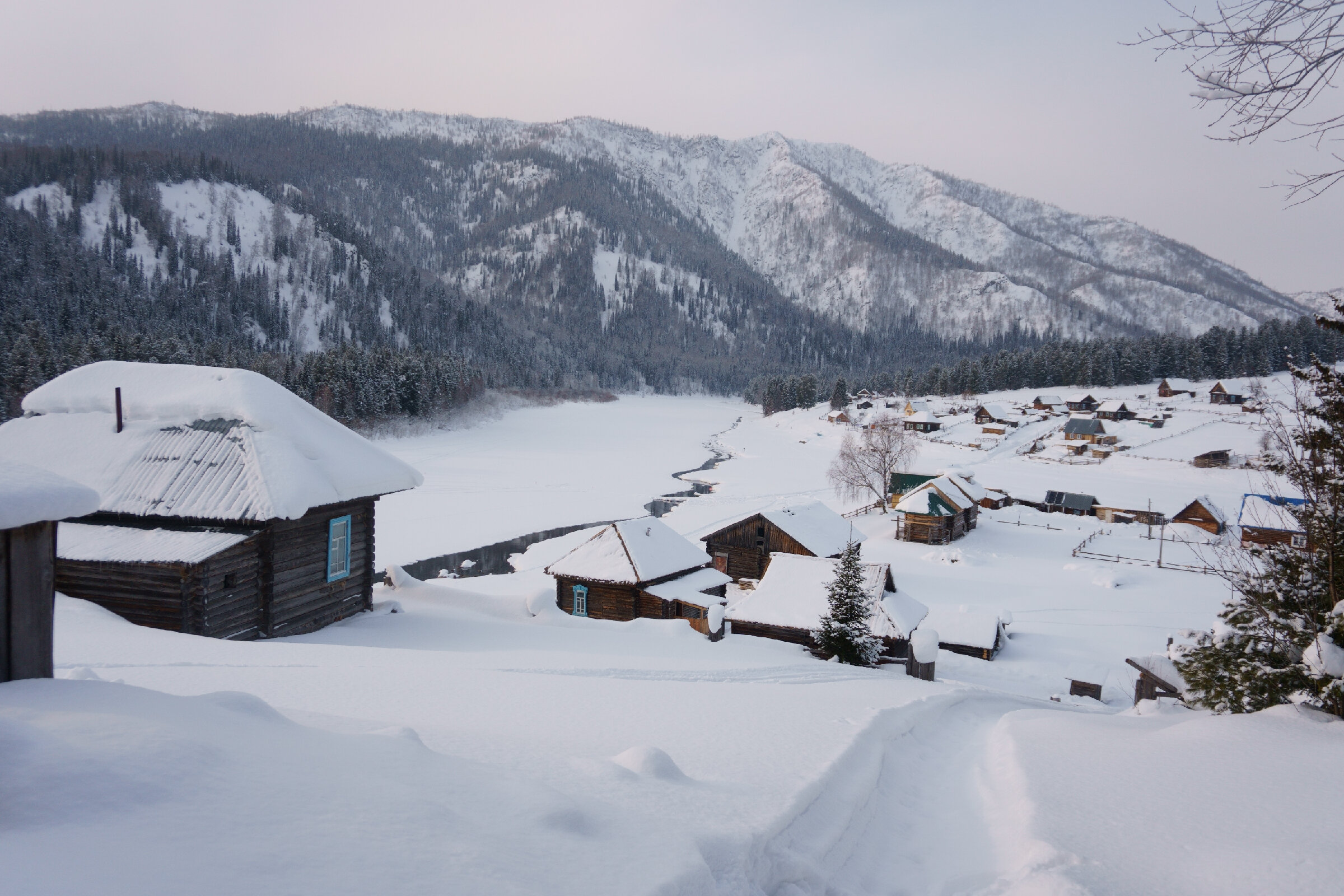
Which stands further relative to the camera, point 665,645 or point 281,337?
point 281,337

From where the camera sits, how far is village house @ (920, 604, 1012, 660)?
25.0m

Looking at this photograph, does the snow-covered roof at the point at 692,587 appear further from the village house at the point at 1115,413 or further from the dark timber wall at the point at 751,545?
the village house at the point at 1115,413

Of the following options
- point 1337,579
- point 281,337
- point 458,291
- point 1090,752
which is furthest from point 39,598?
point 458,291

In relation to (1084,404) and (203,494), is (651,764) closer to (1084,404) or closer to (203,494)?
(203,494)

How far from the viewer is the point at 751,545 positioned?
119 ft

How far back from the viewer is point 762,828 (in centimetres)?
457

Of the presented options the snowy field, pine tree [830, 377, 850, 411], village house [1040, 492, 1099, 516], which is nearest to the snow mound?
the snowy field

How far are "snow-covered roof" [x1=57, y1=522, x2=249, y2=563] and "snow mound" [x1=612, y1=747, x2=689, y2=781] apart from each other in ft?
37.7

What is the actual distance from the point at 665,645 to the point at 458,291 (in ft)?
648

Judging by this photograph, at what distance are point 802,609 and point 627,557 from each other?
617cm

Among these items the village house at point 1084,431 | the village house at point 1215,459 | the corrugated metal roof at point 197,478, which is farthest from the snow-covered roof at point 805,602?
the village house at point 1084,431

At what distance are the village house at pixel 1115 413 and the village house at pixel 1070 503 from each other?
44.4 meters

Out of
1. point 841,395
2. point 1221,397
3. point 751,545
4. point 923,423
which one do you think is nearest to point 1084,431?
point 923,423

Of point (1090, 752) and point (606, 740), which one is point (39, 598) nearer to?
point (606, 740)
